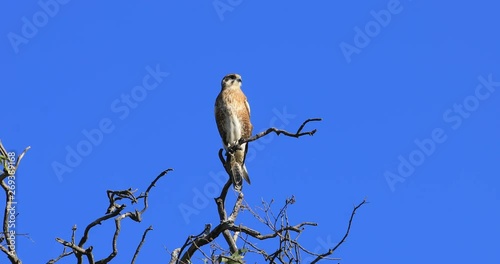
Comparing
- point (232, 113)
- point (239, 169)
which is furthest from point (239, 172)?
point (232, 113)

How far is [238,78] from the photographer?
7.27m

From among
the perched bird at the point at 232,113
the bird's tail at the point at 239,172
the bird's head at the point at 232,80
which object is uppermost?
the bird's head at the point at 232,80

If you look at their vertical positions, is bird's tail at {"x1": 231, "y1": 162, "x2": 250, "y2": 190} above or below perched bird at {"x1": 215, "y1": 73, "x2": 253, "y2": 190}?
below

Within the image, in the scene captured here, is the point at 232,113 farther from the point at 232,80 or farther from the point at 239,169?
the point at 239,169

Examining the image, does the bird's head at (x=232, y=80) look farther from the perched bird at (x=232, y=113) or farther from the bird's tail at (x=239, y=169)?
the bird's tail at (x=239, y=169)

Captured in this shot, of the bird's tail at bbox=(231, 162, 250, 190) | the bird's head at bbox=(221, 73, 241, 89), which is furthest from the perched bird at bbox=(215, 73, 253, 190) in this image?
the bird's tail at bbox=(231, 162, 250, 190)

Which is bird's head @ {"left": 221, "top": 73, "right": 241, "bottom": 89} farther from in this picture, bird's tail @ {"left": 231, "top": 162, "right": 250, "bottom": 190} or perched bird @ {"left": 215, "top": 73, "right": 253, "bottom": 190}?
bird's tail @ {"left": 231, "top": 162, "right": 250, "bottom": 190}

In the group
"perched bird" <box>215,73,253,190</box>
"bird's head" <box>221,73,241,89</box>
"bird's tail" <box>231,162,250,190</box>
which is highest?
"bird's head" <box>221,73,241,89</box>

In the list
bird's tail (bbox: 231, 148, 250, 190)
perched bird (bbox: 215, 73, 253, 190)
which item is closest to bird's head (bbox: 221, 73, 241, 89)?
perched bird (bbox: 215, 73, 253, 190)

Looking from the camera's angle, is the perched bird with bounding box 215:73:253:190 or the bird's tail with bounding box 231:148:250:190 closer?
the bird's tail with bounding box 231:148:250:190

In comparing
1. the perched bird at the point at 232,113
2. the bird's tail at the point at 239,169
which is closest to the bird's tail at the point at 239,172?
the bird's tail at the point at 239,169

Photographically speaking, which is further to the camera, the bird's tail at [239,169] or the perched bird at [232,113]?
the perched bird at [232,113]

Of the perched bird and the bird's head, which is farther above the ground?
the bird's head

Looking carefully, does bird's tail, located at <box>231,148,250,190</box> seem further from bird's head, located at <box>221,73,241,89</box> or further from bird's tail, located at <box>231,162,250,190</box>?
bird's head, located at <box>221,73,241,89</box>
